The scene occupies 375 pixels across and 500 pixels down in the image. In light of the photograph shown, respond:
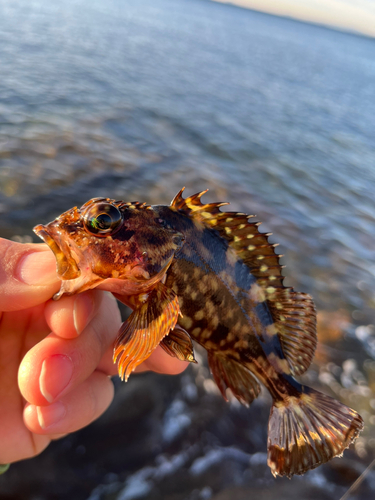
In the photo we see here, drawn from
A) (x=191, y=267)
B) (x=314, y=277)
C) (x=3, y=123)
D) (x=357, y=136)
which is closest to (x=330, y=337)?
(x=314, y=277)

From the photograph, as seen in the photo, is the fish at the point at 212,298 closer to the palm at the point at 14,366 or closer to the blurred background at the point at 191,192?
the palm at the point at 14,366

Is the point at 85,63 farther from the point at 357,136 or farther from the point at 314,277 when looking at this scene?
the point at 314,277

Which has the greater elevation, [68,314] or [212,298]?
[212,298]

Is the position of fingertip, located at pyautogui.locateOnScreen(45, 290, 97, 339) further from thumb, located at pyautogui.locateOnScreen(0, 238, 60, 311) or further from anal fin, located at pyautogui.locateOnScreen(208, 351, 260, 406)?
anal fin, located at pyautogui.locateOnScreen(208, 351, 260, 406)

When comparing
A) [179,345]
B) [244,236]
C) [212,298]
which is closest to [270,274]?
[244,236]

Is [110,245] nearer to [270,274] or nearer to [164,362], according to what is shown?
[270,274]

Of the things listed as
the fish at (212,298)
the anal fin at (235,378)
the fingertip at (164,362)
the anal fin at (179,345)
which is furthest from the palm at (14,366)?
the anal fin at (235,378)
